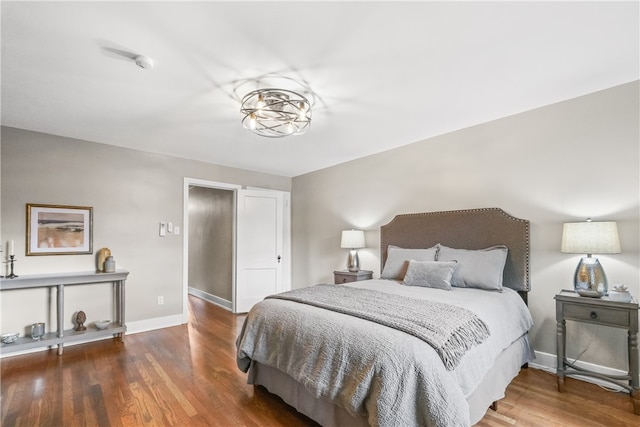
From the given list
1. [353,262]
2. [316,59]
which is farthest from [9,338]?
[316,59]

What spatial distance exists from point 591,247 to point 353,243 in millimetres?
2478

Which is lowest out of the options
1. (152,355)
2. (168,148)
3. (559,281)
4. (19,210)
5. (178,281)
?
(152,355)

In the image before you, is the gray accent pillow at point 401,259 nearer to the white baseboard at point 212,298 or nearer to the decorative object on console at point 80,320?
the white baseboard at point 212,298

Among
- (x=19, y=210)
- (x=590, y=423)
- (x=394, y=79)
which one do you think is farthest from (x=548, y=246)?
(x=19, y=210)

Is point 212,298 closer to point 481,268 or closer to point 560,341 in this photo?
point 481,268

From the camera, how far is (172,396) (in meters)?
2.25

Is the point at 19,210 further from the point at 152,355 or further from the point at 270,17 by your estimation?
the point at 270,17

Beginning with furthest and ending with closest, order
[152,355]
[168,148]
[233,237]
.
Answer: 1. [233,237]
2. [168,148]
3. [152,355]

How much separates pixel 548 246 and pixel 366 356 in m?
2.25

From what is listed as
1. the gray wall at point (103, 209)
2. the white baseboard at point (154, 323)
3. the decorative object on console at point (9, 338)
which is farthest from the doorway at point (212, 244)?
the decorative object on console at point (9, 338)

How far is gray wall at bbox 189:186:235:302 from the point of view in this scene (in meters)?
5.17

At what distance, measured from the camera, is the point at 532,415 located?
200 centimetres

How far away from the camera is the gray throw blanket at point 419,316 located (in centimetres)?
158

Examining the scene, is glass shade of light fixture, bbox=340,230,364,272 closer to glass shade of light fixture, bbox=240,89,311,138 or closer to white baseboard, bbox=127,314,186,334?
glass shade of light fixture, bbox=240,89,311,138
